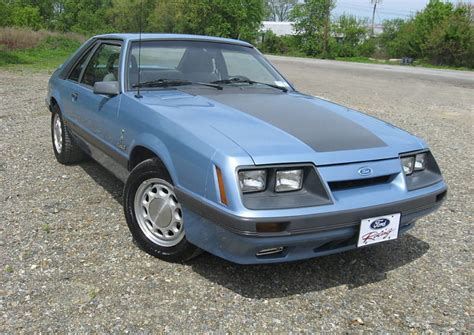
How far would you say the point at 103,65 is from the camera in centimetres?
410

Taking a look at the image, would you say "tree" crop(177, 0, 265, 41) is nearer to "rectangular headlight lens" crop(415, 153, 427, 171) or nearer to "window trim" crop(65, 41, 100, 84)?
"window trim" crop(65, 41, 100, 84)

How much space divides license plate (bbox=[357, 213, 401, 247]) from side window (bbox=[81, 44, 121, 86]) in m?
2.31

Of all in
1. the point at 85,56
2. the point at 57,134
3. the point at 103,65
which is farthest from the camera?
the point at 57,134

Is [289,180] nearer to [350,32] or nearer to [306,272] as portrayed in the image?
[306,272]

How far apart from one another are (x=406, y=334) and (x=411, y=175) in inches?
39.1

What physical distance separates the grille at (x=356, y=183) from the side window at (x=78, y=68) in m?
2.99

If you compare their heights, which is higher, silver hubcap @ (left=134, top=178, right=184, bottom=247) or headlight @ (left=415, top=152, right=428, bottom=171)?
headlight @ (left=415, top=152, right=428, bottom=171)

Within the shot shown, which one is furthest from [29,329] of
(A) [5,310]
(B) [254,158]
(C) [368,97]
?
(C) [368,97]

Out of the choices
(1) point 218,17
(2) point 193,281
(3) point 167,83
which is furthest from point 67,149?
(1) point 218,17

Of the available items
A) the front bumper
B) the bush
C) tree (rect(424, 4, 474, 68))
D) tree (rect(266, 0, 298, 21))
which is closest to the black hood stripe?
the front bumper

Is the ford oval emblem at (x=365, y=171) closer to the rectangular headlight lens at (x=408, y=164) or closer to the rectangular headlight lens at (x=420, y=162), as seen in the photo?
the rectangular headlight lens at (x=408, y=164)

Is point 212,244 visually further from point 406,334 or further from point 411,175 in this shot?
point 411,175

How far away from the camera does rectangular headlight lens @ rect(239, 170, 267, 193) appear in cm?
236

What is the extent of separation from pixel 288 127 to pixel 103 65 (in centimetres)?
209
